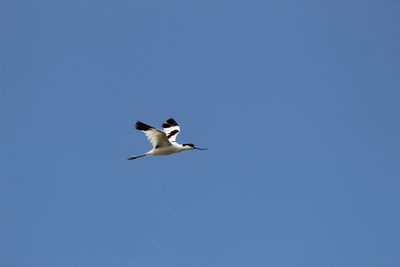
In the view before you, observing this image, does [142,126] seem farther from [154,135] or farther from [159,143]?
[159,143]

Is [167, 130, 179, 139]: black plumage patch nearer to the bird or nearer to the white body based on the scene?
the bird

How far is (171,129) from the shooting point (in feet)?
125

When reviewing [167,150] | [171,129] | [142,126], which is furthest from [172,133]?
[142,126]

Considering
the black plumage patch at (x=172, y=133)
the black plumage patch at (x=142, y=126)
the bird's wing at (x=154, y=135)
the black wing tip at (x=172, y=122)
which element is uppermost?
the black wing tip at (x=172, y=122)

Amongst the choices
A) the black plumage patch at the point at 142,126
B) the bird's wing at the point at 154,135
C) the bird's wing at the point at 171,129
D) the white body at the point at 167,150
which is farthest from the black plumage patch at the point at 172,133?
the black plumage patch at the point at 142,126

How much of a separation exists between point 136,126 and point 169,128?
5.69 m

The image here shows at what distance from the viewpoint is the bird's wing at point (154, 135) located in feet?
107

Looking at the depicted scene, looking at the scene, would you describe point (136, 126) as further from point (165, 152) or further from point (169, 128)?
point (169, 128)

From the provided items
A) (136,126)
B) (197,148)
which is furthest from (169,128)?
(136,126)

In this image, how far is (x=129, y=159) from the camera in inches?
1394

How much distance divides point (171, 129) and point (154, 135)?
4.75m

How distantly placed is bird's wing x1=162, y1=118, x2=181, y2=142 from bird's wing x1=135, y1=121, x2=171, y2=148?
2.85 meters

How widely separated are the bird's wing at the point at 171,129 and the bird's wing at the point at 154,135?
9.36ft

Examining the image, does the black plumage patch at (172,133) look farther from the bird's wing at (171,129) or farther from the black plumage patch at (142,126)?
the black plumage patch at (142,126)
